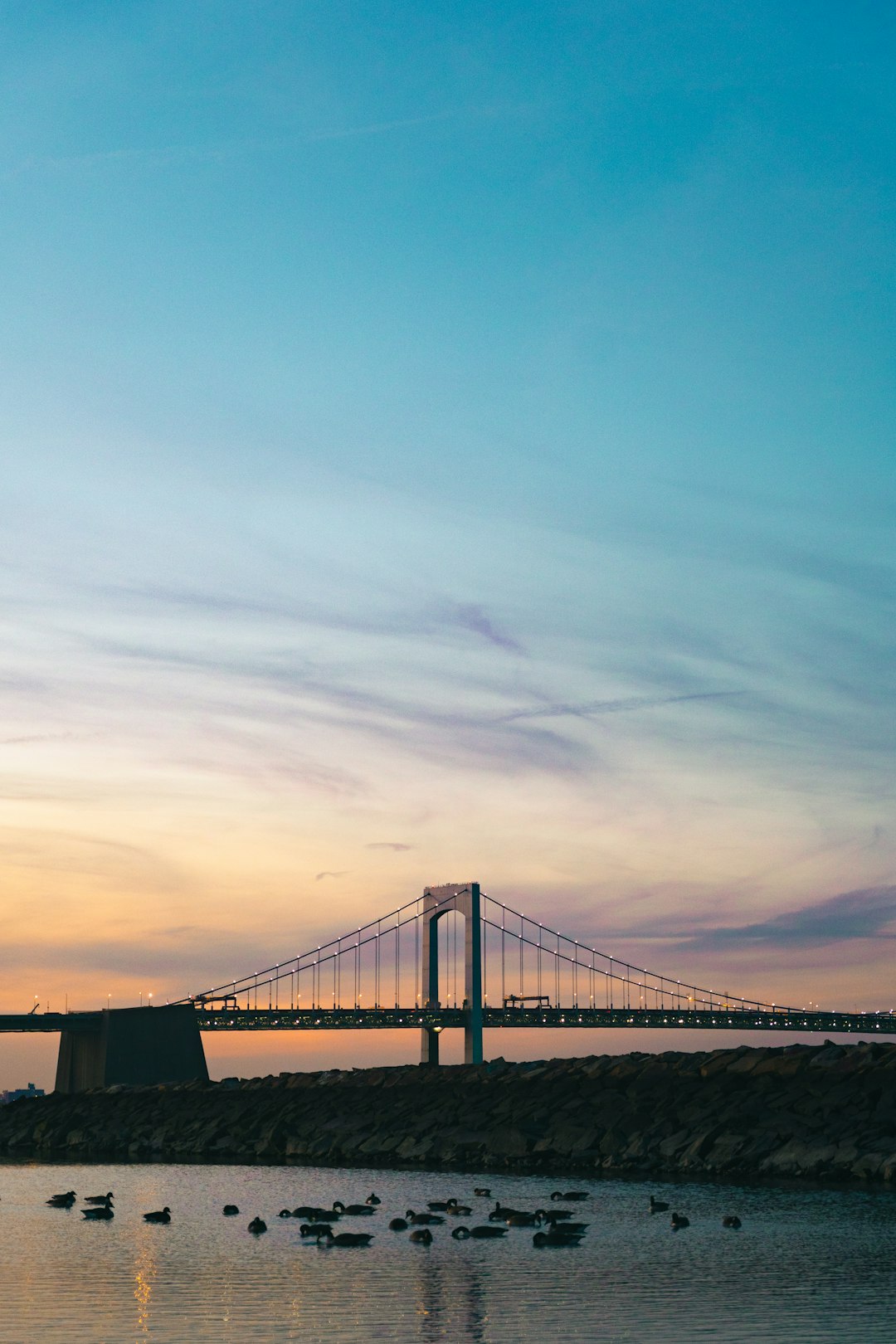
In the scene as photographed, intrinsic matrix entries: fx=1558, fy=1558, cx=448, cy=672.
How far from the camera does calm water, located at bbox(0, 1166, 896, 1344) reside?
55.5 ft

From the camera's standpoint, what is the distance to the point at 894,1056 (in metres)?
37.6

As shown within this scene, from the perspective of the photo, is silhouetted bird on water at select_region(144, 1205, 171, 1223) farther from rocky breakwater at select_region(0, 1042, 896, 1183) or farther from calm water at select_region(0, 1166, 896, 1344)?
rocky breakwater at select_region(0, 1042, 896, 1183)

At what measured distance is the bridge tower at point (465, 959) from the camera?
306 ft

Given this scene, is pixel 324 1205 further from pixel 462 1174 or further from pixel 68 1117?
pixel 68 1117

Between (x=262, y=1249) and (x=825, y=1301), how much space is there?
9.25 metres

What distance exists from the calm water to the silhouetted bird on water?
227mm

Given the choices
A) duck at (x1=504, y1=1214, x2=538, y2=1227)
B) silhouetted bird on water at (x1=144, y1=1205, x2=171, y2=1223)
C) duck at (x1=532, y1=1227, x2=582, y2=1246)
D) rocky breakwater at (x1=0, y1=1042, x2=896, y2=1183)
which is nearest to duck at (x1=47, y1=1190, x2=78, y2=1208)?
silhouetted bird on water at (x1=144, y1=1205, x2=171, y2=1223)

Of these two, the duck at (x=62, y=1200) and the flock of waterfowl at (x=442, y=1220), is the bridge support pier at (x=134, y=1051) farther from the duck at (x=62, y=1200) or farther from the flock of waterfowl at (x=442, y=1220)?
the flock of waterfowl at (x=442, y=1220)

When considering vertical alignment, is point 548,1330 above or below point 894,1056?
A: below

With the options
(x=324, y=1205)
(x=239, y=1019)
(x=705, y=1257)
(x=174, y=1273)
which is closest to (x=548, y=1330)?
(x=705, y=1257)

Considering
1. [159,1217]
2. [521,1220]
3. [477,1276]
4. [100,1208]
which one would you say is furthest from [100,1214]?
[477,1276]

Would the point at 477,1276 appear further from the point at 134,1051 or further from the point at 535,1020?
the point at 535,1020

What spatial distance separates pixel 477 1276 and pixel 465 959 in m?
79.2

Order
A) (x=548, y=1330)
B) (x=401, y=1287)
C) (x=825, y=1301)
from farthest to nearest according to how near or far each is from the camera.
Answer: (x=401, y=1287)
(x=825, y=1301)
(x=548, y=1330)
